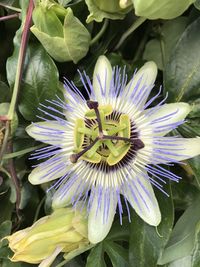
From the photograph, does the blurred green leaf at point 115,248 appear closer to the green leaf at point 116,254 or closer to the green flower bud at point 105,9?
the green leaf at point 116,254

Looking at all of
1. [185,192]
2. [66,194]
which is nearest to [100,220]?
[66,194]

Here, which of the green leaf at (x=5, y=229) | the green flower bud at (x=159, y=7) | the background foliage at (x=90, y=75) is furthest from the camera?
the green leaf at (x=5, y=229)

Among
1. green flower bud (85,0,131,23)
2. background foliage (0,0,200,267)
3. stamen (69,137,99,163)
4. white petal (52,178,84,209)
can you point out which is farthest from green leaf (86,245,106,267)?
green flower bud (85,0,131,23)

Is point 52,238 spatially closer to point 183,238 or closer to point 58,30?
point 183,238

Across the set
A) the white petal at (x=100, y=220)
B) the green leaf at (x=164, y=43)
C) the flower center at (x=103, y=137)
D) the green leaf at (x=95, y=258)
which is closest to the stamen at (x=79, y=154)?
the flower center at (x=103, y=137)

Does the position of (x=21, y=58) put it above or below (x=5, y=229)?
above

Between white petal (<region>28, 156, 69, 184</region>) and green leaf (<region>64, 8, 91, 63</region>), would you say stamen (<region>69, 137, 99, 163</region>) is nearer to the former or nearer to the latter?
white petal (<region>28, 156, 69, 184</region>)
